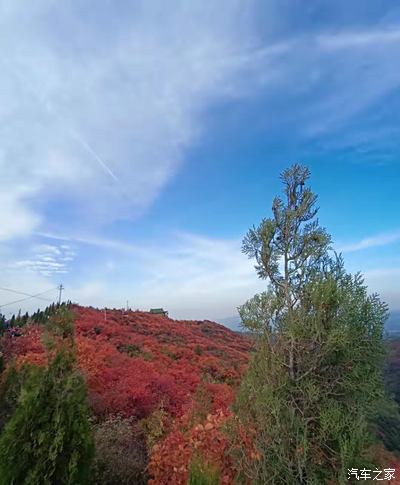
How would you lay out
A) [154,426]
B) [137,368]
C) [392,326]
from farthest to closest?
[392,326]
[137,368]
[154,426]

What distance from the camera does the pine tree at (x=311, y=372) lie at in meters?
4.67

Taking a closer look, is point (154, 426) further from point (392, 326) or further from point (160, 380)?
point (392, 326)

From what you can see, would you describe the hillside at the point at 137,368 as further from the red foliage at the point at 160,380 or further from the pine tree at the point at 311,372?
the pine tree at the point at 311,372

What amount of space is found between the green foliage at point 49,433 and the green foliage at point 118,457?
1938 mm

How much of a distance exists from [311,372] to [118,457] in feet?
15.4

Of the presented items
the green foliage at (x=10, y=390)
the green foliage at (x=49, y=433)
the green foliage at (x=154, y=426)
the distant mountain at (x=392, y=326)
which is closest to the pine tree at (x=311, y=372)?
the distant mountain at (x=392, y=326)

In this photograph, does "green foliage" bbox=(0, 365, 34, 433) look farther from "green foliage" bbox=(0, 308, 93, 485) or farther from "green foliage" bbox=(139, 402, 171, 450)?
"green foliage" bbox=(0, 308, 93, 485)

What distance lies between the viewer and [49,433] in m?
4.55

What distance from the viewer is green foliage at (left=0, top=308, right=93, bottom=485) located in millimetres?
4312

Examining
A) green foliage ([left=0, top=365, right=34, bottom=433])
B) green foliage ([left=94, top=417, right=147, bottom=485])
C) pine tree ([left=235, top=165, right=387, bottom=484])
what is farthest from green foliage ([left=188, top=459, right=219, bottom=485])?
green foliage ([left=0, top=365, right=34, bottom=433])

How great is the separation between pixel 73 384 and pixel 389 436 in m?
24.9

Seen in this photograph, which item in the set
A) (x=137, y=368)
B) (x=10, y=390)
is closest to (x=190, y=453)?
(x=10, y=390)

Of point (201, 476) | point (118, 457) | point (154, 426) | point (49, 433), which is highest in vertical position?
point (49, 433)

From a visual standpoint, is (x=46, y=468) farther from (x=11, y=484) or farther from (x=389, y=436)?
(x=389, y=436)
